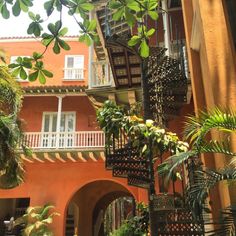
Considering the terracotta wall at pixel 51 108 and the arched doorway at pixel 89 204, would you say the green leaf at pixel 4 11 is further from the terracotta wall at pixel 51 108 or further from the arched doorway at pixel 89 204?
the arched doorway at pixel 89 204

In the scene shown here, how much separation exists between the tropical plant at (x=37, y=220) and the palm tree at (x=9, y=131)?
3.55 metres

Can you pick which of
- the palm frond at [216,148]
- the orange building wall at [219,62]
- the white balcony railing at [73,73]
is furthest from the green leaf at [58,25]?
the white balcony railing at [73,73]

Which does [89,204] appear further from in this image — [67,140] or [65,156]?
[67,140]

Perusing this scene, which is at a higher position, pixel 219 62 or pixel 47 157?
pixel 47 157

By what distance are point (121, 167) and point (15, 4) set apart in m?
5.78

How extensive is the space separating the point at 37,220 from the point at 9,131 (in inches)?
217

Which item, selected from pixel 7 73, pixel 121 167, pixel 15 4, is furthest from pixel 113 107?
pixel 15 4

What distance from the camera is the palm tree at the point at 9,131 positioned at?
27.5 feet

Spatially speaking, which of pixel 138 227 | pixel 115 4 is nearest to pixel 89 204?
pixel 138 227

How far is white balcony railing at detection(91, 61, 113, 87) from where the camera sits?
39.5 ft

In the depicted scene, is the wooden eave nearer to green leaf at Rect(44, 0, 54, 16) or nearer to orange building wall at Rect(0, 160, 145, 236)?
orange building wall at Rect(0, 160, 145, 236)

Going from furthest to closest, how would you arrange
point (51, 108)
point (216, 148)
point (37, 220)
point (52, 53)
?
point (52, 53), point (51, 108), point (37, 220), point (216, 148)

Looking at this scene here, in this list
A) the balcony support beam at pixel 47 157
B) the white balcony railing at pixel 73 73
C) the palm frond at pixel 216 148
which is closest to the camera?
the palm frond at pixel 216 148

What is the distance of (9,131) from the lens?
8398 mm
